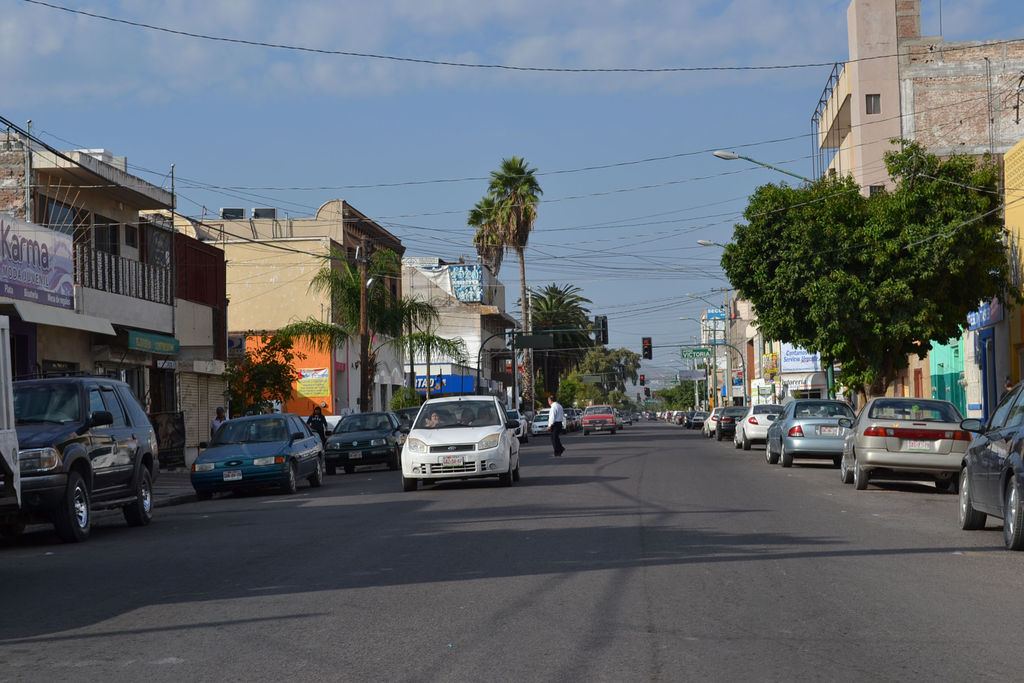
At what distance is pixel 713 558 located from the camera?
11.3 metres

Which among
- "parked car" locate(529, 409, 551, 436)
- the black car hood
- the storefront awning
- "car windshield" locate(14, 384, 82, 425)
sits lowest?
"parked car" locate(529, 409, 551, 436)

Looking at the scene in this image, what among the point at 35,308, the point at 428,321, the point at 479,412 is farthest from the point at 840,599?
the point at 428,321

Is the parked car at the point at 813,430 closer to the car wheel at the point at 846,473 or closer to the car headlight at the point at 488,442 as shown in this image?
the car wheel at the point at 846,473

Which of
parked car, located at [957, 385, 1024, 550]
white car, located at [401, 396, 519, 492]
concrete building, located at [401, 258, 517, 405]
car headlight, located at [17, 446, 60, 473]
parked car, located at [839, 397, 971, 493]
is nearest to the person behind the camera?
parked car, located at [957, 385, 1024, 550]

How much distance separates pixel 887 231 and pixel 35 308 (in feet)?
71.3

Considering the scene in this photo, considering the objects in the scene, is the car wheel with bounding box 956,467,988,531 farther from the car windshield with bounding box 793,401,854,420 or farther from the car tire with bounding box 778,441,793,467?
the car tire with bounding box 778,441,793,467

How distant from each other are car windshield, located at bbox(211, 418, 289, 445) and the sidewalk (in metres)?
1.14

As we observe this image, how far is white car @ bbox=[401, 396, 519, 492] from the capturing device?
68.0 feet

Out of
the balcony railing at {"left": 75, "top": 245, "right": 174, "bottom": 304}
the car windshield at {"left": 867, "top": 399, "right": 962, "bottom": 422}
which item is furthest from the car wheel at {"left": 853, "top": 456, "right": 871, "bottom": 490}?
the balcony railing at {"left": 75, "top": 245, "right": 174, "bottom": 304}

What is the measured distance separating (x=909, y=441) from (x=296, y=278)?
42.4m

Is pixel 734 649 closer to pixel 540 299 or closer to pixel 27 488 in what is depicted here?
pixel 27 488

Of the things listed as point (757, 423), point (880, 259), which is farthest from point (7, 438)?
point (757, 423)

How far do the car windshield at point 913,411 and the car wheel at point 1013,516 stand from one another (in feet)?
26.6

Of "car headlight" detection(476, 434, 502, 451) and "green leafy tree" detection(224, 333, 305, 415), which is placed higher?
"green leafy tree" detection(224, 333, 305, 415)
